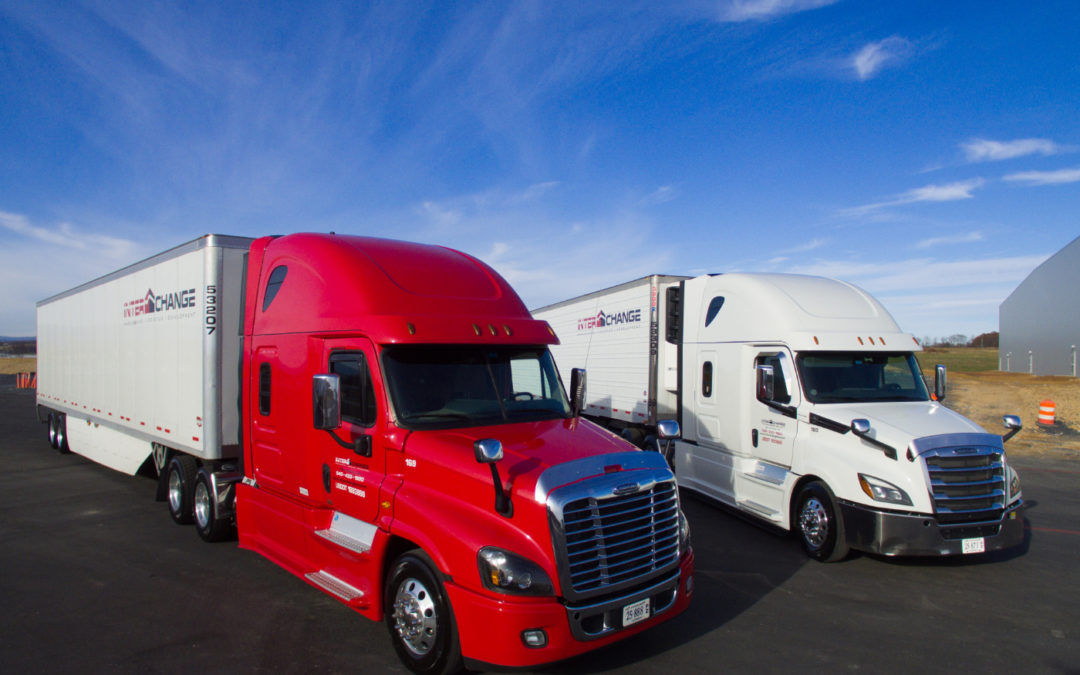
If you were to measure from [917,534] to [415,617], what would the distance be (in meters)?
5.12

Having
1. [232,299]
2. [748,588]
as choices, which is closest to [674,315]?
[748,588]

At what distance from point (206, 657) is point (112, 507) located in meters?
6.39

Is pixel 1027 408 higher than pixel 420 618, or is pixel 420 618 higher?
pixel 420 618

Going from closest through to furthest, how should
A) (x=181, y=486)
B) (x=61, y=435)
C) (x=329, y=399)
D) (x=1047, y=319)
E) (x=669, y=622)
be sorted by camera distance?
(x=329, y=399)
(x=669, y=622)
(x=181, y=486)
(x=61, y=435)
(x=1047, y=319)

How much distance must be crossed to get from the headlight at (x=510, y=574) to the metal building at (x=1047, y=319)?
4892 cm

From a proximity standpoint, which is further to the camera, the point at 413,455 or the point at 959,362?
the point at 959,362

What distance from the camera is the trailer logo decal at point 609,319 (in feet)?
41.8

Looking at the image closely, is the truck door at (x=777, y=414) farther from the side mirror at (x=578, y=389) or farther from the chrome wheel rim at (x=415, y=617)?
the chrome wheel rim at (x=415, y=617)

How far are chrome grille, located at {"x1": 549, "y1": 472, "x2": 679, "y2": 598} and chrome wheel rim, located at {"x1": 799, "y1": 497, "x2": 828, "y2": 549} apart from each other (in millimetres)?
3356

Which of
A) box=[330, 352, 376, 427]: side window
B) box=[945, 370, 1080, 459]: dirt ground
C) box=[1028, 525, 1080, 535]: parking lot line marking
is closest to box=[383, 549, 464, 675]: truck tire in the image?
box=[330, 352, 376, 427]: side window

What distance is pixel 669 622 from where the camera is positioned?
5.67 meters

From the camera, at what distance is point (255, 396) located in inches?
277

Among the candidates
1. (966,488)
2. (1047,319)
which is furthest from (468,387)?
(1047,319)

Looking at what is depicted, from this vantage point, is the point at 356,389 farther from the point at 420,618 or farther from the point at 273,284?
the point at 273,284
